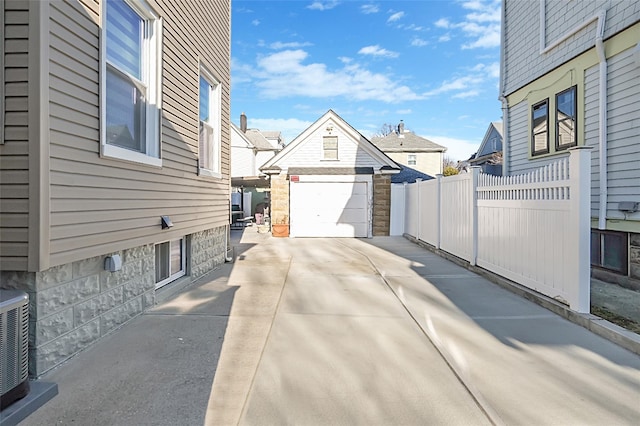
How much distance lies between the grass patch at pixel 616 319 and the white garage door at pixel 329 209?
9.17 m

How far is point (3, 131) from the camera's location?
2.62m

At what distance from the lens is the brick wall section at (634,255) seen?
5.52 m

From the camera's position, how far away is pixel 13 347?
227 centimetres

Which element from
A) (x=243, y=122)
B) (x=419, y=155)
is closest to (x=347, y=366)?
(x=419, y=155)

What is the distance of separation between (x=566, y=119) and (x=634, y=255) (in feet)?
10.2

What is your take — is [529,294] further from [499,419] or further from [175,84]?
[175,84]

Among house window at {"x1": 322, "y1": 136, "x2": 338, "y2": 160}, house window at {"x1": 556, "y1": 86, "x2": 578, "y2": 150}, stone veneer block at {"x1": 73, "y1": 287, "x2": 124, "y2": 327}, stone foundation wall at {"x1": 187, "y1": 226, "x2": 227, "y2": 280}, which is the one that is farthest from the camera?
house window at {"x1": 322, "y1": 136, "x2": 338, "y2": 160}

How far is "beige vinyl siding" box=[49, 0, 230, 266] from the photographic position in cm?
281

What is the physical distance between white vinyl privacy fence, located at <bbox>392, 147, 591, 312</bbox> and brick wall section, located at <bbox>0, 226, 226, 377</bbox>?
4.91m

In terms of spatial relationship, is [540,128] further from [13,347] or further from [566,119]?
[13,347]

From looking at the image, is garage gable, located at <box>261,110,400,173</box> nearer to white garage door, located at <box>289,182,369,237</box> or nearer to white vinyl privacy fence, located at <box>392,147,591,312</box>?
white garage door, located at <box>289,182,369,237</box>

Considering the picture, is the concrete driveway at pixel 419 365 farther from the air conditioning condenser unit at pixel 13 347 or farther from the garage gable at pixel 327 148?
the garage gable at pixel 327 148

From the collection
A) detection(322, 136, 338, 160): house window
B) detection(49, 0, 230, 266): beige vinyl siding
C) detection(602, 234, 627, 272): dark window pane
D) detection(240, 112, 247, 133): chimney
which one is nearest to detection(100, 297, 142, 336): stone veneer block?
detection(49, 0, 230, 266): beige vinyl siding

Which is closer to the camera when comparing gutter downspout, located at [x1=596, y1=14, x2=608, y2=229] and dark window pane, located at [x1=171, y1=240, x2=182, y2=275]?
dark window pane, located at [x1=171, y1=240, x2=182, y2=275]
